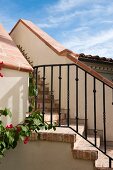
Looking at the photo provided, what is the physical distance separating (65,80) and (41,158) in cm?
261

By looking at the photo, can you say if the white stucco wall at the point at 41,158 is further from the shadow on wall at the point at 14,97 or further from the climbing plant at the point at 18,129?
the shadow on wall at the point at 14,97

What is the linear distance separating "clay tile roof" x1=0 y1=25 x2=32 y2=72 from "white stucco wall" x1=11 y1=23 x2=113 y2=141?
182 cm

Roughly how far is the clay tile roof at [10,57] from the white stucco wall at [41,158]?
1.28m

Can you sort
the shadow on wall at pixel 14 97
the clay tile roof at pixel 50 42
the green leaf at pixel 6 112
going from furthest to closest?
the clay tile roof at pixel 50 42
the shadow on wall at pixel 14 97
the green leaf at pixel 6 112

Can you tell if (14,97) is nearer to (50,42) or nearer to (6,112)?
(6,112)

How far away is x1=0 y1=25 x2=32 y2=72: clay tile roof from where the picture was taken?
4184 mm

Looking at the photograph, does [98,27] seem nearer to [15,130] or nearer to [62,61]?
[62,61]

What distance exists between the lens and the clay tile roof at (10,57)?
13.7 ft

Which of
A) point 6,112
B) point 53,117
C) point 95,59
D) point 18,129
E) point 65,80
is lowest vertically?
point 18,129

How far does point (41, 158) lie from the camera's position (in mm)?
4152

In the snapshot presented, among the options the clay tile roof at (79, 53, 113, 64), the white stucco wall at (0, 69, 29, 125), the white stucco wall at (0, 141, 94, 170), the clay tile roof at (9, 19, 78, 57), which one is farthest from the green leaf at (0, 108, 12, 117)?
the clay tile roof at (79, 53, 113, 64)

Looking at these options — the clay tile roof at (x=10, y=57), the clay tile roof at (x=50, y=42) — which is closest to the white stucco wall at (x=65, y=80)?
the clay tile roof at (x=50, y=42)

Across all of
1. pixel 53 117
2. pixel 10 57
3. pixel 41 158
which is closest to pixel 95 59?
pixel 53 117

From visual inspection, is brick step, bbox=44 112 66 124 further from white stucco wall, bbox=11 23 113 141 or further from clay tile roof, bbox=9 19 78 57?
clay tile roof, bbox=9 19 78 57
